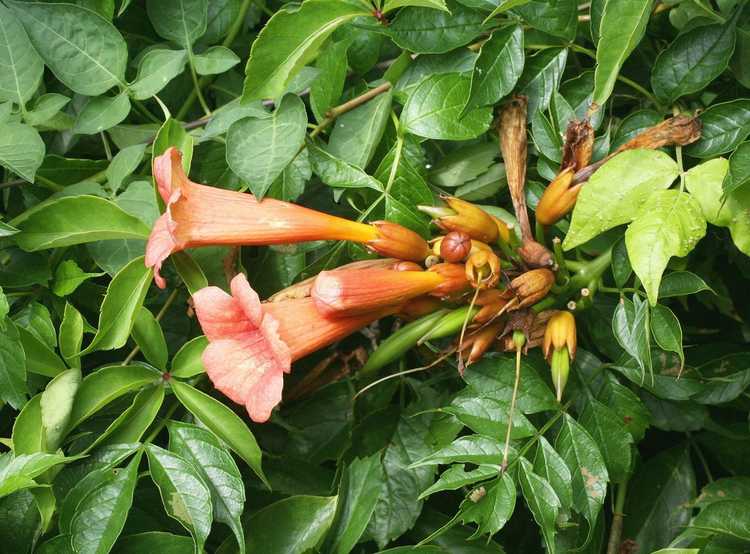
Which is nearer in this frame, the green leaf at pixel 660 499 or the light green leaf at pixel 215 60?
the light green leaf at pixel 215 60

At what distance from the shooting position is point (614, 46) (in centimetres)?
107

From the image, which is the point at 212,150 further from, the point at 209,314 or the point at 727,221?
the point at 727,221

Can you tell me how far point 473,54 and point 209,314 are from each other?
0.61 m

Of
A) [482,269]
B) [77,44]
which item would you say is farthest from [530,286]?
[77,44]

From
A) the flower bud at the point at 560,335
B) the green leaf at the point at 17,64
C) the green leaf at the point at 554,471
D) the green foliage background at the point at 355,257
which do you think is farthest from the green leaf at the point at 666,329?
the green leaf at the point at 17,64

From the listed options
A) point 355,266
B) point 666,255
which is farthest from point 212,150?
point 666,255

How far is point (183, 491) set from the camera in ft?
4.11

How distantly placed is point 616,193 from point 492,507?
1.61 ft

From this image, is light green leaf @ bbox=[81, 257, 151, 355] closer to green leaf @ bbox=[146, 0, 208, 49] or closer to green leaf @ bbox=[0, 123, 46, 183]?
green leaf @ bbox=[0, 123, 46, 183]

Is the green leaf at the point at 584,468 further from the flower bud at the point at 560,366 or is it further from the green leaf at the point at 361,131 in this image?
the green leaf at the point at 361,131

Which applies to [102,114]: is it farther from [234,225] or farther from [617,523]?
[617,523]

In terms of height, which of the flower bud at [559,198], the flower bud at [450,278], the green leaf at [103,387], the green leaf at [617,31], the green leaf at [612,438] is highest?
the green leaf at [617,31]

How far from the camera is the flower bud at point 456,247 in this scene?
1276 millimetres

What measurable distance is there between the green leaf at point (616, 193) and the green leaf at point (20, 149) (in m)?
0.81
